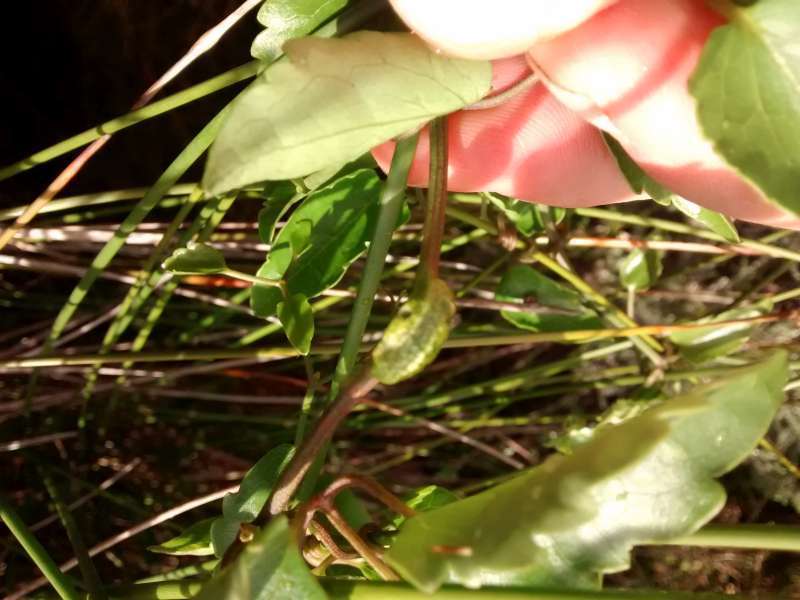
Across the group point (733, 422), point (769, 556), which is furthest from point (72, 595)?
point (769, 556)

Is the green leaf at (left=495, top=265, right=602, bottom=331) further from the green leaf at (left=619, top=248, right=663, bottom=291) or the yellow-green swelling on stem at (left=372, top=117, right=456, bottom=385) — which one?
the yellow-green swelling on stem at (left=372, top=117, right=456, bottom=385)

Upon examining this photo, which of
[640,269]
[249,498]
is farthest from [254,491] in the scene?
[640,269]

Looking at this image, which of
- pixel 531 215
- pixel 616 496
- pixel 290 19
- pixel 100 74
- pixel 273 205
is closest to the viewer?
pixel 616 496

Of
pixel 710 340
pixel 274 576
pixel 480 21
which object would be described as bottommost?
pixel 710 340

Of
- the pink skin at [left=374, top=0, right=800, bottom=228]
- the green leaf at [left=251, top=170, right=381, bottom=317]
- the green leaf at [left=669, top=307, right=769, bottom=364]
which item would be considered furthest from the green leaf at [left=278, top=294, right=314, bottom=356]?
the green leaf at [left=669, top=307, right=769, bottom=364]

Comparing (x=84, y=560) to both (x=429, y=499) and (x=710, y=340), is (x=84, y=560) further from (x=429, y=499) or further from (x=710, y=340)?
(x=710, y=340)

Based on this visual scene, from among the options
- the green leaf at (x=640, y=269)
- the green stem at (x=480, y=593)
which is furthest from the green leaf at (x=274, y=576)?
the green leaf at (x=640, y=269)
